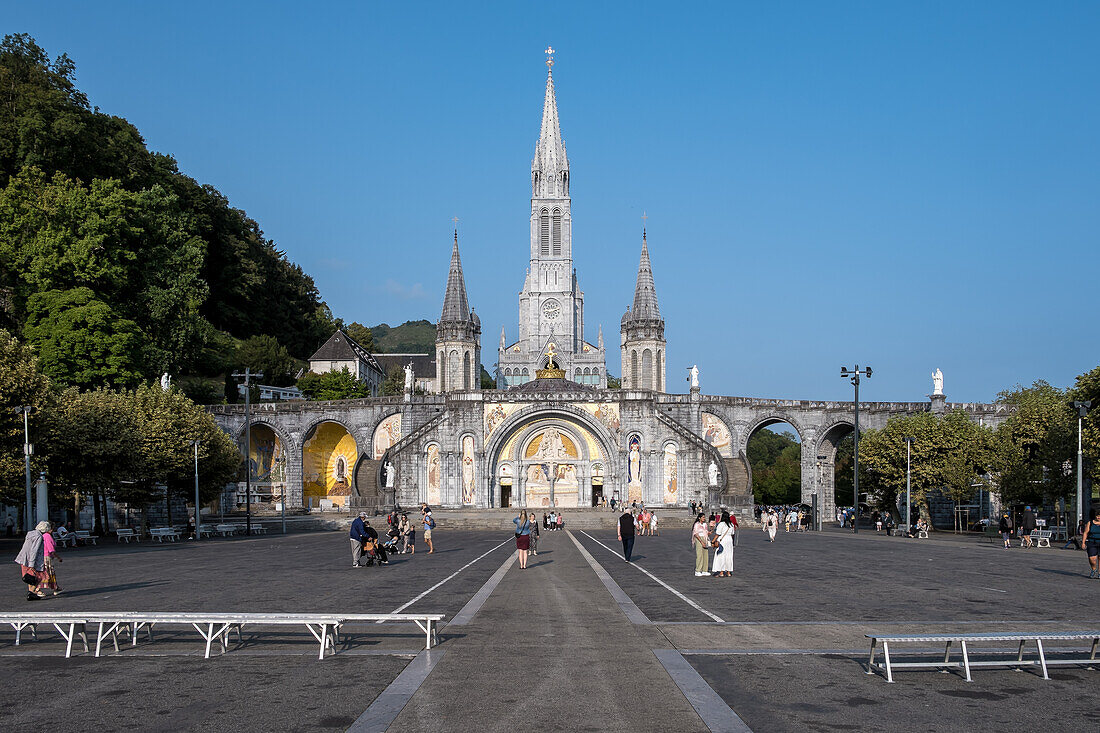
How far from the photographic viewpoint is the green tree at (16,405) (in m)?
31.5

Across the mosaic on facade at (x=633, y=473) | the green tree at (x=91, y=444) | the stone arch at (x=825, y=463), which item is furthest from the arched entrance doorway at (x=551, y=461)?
the green tree at (x=91, y=444)

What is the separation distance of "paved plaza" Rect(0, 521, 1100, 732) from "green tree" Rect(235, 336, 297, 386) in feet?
188

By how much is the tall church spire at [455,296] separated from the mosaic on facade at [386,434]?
8880 millimetres

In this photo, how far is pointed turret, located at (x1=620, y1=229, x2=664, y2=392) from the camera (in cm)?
6962

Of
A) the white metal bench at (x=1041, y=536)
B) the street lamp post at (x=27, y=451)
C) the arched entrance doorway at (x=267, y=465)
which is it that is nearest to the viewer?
the street lamp post at (x=27, y=451)

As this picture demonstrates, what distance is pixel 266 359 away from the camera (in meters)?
79.7

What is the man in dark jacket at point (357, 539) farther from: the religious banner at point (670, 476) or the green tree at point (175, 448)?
the religious banner at point (670, 476)

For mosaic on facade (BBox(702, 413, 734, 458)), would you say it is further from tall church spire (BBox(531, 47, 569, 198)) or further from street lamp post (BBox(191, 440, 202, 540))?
tall church spire (BBox(531, 47, 569, 198))

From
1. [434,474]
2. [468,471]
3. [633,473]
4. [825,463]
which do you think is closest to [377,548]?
[434,474]

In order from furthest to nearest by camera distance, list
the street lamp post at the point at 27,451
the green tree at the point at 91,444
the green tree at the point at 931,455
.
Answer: the green tree at the point at 931,455 → the green tree at the point at 91,444 → the street lamp post at the point at 27,451

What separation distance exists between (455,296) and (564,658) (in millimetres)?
61398

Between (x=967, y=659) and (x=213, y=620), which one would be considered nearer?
(x=967, y=659)

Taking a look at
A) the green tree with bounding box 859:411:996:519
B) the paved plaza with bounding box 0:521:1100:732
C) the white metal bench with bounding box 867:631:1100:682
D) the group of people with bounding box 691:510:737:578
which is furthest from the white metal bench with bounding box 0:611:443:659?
the green tree with bounding box 859:411:996:519

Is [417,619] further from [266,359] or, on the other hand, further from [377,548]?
[266,359]
